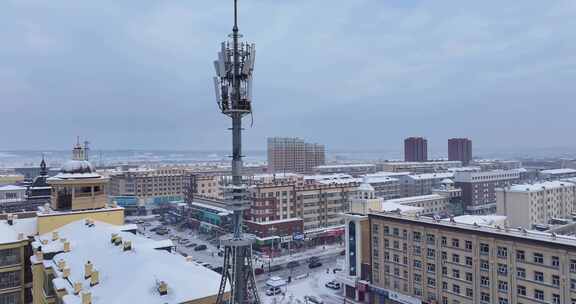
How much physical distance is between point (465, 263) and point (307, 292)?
19761 millimetres

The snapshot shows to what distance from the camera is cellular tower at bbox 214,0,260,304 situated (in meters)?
15.3

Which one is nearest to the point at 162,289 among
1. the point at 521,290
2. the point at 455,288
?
the point at 521,290

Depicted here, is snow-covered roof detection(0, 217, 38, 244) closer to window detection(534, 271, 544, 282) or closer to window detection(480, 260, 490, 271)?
window detection(480, 260, 490, 271)

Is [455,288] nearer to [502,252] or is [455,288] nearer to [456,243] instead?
[456,243]

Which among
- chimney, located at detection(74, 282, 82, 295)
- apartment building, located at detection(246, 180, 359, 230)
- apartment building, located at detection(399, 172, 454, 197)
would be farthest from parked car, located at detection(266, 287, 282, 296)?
apartment building, located at detection(399, 172, 454, 197)

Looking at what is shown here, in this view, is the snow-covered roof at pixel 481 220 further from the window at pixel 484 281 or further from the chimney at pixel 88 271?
the chimney at pixel 88 271

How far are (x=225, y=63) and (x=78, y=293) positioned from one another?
12.2 metres

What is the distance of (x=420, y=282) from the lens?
4366cm

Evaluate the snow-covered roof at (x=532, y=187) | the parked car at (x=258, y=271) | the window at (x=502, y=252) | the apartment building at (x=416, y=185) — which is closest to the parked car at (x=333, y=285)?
the parked car at (x=258, y=271)

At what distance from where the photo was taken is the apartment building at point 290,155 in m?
184

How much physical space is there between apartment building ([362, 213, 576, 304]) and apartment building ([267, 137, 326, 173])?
435 feet

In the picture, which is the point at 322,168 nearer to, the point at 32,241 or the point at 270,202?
the point at 270,202

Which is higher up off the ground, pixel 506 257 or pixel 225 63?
pixel 225 63

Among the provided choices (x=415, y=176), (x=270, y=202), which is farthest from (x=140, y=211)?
(x=415, y=176)
